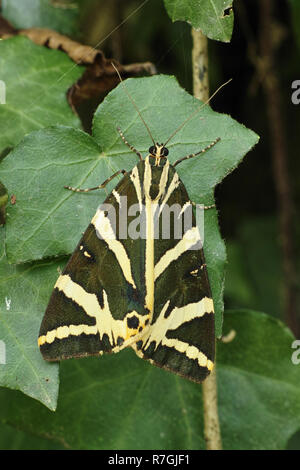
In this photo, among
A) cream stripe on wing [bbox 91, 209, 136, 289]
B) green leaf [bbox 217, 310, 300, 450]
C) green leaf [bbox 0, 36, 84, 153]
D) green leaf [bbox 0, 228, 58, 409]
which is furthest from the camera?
green leaf [bbox 217, 310, 300, 450]

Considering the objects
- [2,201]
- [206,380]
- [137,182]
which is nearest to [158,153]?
[137,182]

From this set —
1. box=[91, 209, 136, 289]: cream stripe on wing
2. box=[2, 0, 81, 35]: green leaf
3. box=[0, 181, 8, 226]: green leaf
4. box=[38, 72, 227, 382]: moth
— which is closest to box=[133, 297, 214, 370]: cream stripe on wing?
box=[38, 72, 227, 382]: moth

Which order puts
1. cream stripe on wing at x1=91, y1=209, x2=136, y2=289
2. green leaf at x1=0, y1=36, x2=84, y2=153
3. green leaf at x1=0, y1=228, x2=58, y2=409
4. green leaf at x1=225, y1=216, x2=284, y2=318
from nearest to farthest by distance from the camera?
green leaf at x1=0, y1=228, x2=58, y2=409
cream stripe on wing at x1=91, y1=209, x2=136, y2=289
green leaf at x1=0, y1=36, x2=84, y2=153
green leaf at x1=225, y1=216, x2=284, y2=318

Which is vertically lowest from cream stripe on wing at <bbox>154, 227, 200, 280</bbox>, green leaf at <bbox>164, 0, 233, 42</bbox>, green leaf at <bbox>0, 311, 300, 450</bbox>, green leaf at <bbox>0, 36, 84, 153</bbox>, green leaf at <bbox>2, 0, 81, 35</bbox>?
green leaf at <bbox>0, 311, 300, 450</bbox>

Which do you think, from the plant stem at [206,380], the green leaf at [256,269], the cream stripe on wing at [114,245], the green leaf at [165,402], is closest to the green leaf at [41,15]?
the plant stem at [206,380]

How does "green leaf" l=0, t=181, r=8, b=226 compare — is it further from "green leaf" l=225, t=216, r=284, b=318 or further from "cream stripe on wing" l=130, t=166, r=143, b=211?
"green leaf" l=225, t=216, r=284, b=318

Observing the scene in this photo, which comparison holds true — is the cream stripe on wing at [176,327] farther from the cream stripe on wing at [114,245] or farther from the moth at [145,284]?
the cream stripe on wing at [114,245]

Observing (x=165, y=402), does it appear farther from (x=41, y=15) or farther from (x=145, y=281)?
(x=41, y=15)
